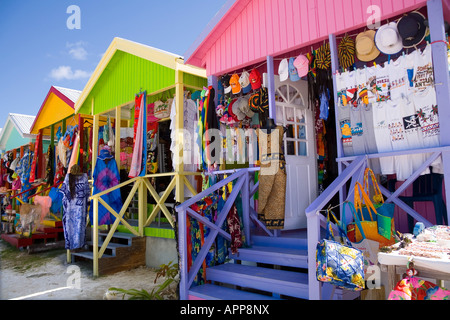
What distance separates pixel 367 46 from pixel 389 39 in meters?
0.32

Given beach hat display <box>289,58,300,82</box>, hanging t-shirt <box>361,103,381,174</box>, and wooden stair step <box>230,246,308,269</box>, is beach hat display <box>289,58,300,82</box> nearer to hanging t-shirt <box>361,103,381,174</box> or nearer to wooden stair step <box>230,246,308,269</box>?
hanging t-shirt <box>361,103,381,174</box>

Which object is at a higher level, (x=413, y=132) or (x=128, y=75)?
(x=128, y=75)

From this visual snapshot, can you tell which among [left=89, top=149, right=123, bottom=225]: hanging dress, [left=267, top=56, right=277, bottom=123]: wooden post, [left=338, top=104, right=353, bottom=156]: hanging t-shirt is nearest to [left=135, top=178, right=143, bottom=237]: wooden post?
[left=89, top=149, right=123, bottom=225]: hanging dress

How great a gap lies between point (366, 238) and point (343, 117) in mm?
1682

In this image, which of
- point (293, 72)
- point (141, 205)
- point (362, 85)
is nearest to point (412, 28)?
point (362, 85)

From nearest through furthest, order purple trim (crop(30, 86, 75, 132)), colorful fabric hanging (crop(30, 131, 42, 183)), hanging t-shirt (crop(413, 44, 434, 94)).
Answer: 1. hanging t-shirt (crop(413, 44, 434, 94))
2. purple trim (crop(30, 86, 75, 132))
3. colorful fabric hanging (crop(30, 131, 42, 183))

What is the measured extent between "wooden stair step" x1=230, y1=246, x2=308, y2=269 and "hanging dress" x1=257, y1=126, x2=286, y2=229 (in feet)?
1.09

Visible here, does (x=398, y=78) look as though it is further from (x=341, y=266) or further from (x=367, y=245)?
(x=341, y=266)

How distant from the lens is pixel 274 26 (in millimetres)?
5016

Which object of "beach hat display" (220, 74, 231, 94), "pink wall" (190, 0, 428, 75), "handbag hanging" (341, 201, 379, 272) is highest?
"pink wall" (190, 0, 428, 75)

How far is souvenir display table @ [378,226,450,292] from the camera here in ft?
7.07

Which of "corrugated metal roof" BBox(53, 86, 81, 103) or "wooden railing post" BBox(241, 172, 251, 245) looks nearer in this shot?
"wooden railing post" BBox(241, 172, 251, 245)
